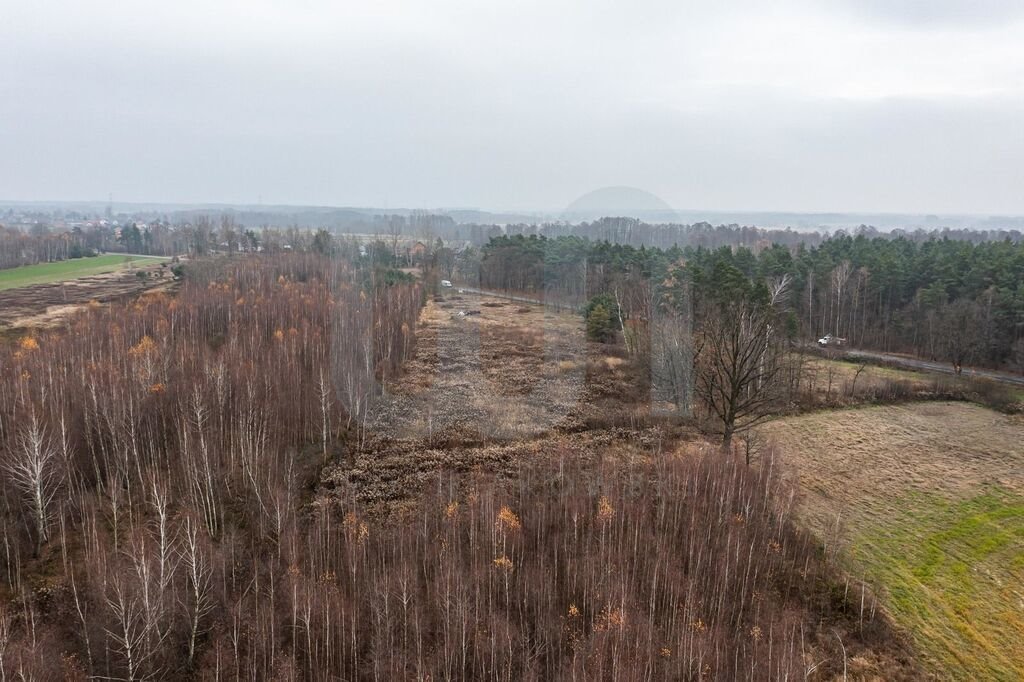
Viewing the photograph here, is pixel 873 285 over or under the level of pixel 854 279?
under

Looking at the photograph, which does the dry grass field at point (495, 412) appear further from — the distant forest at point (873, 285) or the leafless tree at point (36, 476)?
the distant forest at point (873, 285)

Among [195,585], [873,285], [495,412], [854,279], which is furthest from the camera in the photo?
[854,279]

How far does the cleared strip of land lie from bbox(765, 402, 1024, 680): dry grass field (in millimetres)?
78405

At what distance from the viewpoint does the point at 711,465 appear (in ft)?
60.0

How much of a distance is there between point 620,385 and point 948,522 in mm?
15718

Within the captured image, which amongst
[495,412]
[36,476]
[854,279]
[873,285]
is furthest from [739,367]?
[873,285]

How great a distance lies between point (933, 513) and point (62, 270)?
319ft

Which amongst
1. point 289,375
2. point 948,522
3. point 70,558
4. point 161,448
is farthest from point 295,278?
point 948,522

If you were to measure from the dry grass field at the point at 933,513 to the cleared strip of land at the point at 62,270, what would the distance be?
78.4 meters

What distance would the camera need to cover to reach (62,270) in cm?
7481

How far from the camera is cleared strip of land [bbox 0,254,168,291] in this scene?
64.3m

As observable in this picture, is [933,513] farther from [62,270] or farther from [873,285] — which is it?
[62,270]

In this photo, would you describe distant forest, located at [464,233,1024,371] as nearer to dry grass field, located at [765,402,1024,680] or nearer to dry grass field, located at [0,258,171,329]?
dry grass field, located at [765,402,1024,680]

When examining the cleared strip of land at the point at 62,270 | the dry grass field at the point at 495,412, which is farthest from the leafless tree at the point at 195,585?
the cleared strip of land at the point at 62,270
